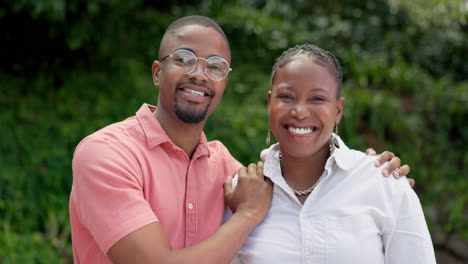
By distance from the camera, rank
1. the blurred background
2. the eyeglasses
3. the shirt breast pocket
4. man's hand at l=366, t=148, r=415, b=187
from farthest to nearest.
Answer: the blurred background, the eyeglasses, man's hand at l=366, t=148, r=415, b=187, the shirt breast pocket

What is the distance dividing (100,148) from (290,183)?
888 millimetres

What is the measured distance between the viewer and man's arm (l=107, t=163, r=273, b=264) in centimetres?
222

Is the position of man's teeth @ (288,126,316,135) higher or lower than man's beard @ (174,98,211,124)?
lower

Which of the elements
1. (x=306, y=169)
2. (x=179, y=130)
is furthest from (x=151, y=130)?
(x=306, y=169)

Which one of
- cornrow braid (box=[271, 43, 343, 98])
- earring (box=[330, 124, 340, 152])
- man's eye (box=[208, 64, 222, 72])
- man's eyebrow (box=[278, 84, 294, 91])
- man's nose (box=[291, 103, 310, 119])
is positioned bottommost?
earring (box=[330, 124, 340, 152])

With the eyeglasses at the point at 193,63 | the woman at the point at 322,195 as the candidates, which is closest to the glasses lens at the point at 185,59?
the eyeglasses at the point at 193,63

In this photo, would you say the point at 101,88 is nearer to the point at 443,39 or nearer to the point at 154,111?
the point at 154,111

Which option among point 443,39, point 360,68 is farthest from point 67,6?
point 443,39

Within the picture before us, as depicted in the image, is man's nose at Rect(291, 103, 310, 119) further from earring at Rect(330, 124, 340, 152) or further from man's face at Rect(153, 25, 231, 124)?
man's face at Rect(153, 25, 231, 124)

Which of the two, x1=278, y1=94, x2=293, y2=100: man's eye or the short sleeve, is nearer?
the short sleeve

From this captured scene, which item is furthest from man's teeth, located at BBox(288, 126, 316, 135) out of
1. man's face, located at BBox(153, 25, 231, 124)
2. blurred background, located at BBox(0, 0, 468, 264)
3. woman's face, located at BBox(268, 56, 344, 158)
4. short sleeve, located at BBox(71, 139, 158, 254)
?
blurred background, located at BBox(0, 0, 468, 264)

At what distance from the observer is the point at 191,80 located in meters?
2.64

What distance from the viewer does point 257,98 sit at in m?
6.78

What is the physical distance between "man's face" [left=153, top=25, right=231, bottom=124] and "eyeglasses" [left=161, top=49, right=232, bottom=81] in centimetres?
1
